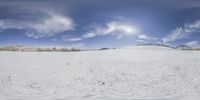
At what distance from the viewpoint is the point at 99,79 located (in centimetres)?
1259

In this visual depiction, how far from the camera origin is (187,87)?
10984 mm

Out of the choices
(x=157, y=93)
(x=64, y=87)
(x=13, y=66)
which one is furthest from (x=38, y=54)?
(x=157, y=93)

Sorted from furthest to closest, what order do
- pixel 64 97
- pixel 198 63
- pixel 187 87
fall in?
pixel 198 63 → pixel 187 87 → pixel 64 97

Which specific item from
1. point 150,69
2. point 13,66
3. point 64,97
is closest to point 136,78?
point 150,69

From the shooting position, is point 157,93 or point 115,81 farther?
point 115,81

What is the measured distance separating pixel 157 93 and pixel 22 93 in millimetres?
5663

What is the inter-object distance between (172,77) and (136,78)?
186cm

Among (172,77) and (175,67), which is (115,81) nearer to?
(172,77)

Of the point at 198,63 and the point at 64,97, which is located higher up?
the point at 198,63

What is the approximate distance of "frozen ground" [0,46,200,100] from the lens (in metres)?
9.68

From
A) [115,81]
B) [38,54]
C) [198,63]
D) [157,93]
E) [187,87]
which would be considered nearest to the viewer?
[157,93]

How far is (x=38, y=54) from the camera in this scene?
19.4m

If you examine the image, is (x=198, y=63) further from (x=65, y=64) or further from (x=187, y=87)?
(x=65, y=64)

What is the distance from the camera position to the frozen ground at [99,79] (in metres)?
9.68
